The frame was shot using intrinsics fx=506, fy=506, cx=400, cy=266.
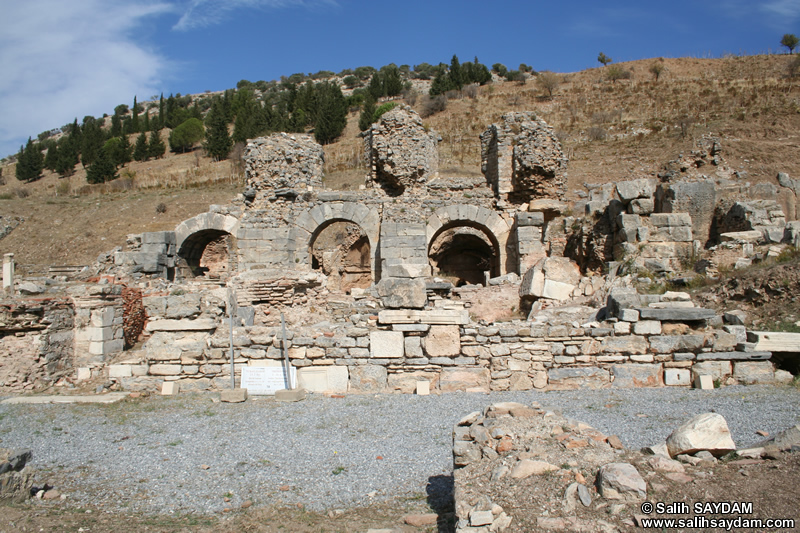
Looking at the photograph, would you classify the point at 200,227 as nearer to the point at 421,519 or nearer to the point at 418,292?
the point at 418,292

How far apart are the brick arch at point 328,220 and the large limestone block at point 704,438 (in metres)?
11.6

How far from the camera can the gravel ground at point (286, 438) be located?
3.97 m

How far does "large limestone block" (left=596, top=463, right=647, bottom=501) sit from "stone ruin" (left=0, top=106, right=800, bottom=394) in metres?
3.82

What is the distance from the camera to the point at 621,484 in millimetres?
2578

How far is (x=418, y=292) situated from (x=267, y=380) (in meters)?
2.29

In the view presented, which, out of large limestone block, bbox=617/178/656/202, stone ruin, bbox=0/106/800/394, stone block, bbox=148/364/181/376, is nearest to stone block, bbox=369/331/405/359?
stone ruin, bbox=0/106/800/394

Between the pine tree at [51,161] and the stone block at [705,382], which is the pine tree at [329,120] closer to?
the pine tree at [51,161]

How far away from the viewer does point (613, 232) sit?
41.7 ft

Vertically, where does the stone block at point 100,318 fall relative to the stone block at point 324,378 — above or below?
above

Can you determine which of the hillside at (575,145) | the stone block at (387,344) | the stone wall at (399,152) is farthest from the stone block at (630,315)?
the hillside at (575,145)

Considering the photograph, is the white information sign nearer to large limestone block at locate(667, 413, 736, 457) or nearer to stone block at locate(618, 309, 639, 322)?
stone block at locate(618, 309, 639, 322)

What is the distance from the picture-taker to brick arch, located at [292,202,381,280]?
14398mm

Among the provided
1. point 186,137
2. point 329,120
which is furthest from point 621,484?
point 186,137

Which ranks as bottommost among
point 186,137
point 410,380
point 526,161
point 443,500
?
point 443,500
